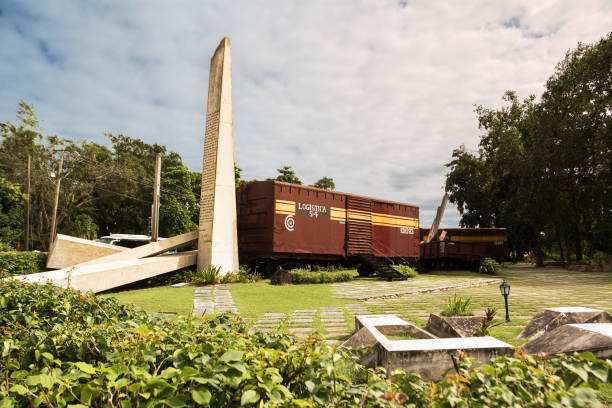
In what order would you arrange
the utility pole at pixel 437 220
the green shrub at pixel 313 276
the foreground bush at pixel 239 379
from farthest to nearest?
the utility pole at pixel 437 220 → the green shrub at pixel 313 276 → the foreground bush at pixel 239 379

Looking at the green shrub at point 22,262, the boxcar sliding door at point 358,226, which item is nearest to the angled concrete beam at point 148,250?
the green shrub at point 22,262

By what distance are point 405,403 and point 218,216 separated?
37.9 ft

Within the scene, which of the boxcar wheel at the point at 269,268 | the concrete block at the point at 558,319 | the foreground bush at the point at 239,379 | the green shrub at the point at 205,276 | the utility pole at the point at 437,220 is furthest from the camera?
the utility pole at the point at 437,220

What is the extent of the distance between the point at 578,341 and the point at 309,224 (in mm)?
10927

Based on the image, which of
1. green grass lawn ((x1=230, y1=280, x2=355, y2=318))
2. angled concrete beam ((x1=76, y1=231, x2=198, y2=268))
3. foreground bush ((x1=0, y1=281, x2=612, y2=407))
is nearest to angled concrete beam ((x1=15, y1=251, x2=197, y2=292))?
Answer: angled concrete beam ((x1=76, y1=231, x2=198, y2=268))

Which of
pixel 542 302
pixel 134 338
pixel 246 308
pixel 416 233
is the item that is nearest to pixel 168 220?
pixel 416 233

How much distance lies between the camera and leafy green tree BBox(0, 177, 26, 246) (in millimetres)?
22141

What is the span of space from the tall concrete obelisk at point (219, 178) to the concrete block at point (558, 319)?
9708 mm

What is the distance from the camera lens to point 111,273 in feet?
32.1

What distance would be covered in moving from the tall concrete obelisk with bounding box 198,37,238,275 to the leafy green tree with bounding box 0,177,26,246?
58.2ft

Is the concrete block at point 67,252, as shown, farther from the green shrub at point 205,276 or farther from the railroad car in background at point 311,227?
the railroad car in background at point 311,227

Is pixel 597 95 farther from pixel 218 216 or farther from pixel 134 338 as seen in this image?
pixel 134 338

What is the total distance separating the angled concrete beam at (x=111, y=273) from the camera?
8773 mm

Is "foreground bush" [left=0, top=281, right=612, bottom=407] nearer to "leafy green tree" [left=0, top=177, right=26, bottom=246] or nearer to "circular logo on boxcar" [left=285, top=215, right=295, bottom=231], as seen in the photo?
"circular logo on boxcar" [left=285, top=215, right=295, bottom=231]
